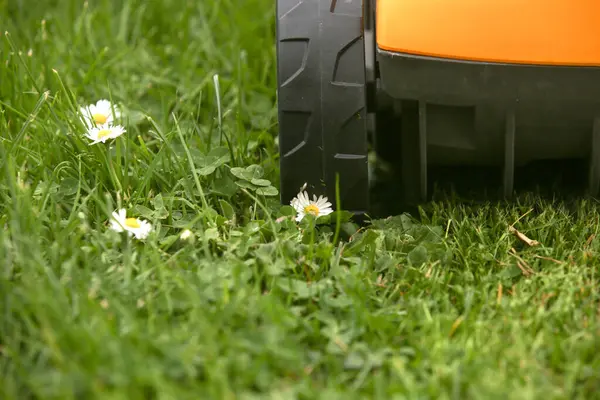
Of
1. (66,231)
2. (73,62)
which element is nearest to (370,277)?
(66,231)

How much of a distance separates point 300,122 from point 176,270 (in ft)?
1.24

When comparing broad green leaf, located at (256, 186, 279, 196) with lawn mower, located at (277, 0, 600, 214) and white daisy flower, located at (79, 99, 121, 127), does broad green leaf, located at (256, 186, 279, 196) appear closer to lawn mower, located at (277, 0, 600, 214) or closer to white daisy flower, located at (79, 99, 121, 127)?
lawn mower, located at (277, 0, 600, 214)

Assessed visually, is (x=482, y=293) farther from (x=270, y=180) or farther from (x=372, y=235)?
(x=270, y=180)

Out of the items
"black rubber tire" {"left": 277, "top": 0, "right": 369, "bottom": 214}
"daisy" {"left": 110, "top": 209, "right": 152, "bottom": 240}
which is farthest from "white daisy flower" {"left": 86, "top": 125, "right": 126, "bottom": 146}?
"black rubber tire" {"left": 277, "top": 0, "right": 369, "bottom": 214}

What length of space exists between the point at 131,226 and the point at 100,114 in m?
0.44

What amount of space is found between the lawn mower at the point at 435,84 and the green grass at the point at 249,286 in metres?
0.13

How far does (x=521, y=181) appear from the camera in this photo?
186 cm

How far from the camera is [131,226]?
4.74 feet

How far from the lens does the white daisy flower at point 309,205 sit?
155cm

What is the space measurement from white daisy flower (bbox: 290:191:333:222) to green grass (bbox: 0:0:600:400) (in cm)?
2

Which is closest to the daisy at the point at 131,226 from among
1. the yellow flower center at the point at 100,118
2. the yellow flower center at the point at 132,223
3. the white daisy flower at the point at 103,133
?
the yellow flower center at the point at 132,223

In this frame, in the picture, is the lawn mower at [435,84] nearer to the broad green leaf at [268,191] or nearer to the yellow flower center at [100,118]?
the broad green leaf at [268,191]

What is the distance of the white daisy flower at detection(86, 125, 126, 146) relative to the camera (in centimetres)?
165

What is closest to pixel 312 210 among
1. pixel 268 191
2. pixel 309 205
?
pixel 309 205
